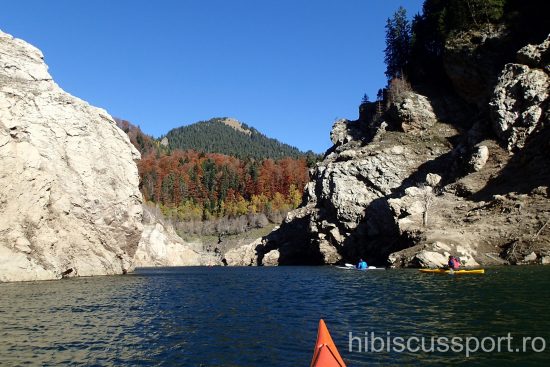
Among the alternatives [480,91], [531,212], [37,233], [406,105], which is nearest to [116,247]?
[37,233]

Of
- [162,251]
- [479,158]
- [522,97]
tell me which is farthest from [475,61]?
[162,251]

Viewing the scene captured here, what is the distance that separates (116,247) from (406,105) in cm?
5828

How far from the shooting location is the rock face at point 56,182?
39750mm

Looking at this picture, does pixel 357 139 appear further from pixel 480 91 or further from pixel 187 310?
pixel 187 310

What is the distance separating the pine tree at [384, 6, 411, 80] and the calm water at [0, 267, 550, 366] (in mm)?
84284

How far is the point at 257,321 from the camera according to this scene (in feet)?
70.7

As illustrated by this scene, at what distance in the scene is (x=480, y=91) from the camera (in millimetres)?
79000

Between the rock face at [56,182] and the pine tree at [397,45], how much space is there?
76.2 meters

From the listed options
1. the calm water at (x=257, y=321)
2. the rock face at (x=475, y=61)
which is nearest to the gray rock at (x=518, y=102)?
the rock face at (x=475, y=61)

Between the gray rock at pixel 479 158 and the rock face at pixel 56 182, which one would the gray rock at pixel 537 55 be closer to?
the gray rock at pixel 479 158

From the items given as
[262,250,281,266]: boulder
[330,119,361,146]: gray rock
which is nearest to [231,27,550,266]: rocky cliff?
[262,250,281,266]: boulder

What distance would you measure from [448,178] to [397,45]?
55813 mm

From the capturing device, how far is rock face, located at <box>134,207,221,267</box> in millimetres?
116938

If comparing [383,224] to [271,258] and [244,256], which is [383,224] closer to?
[271,258]
